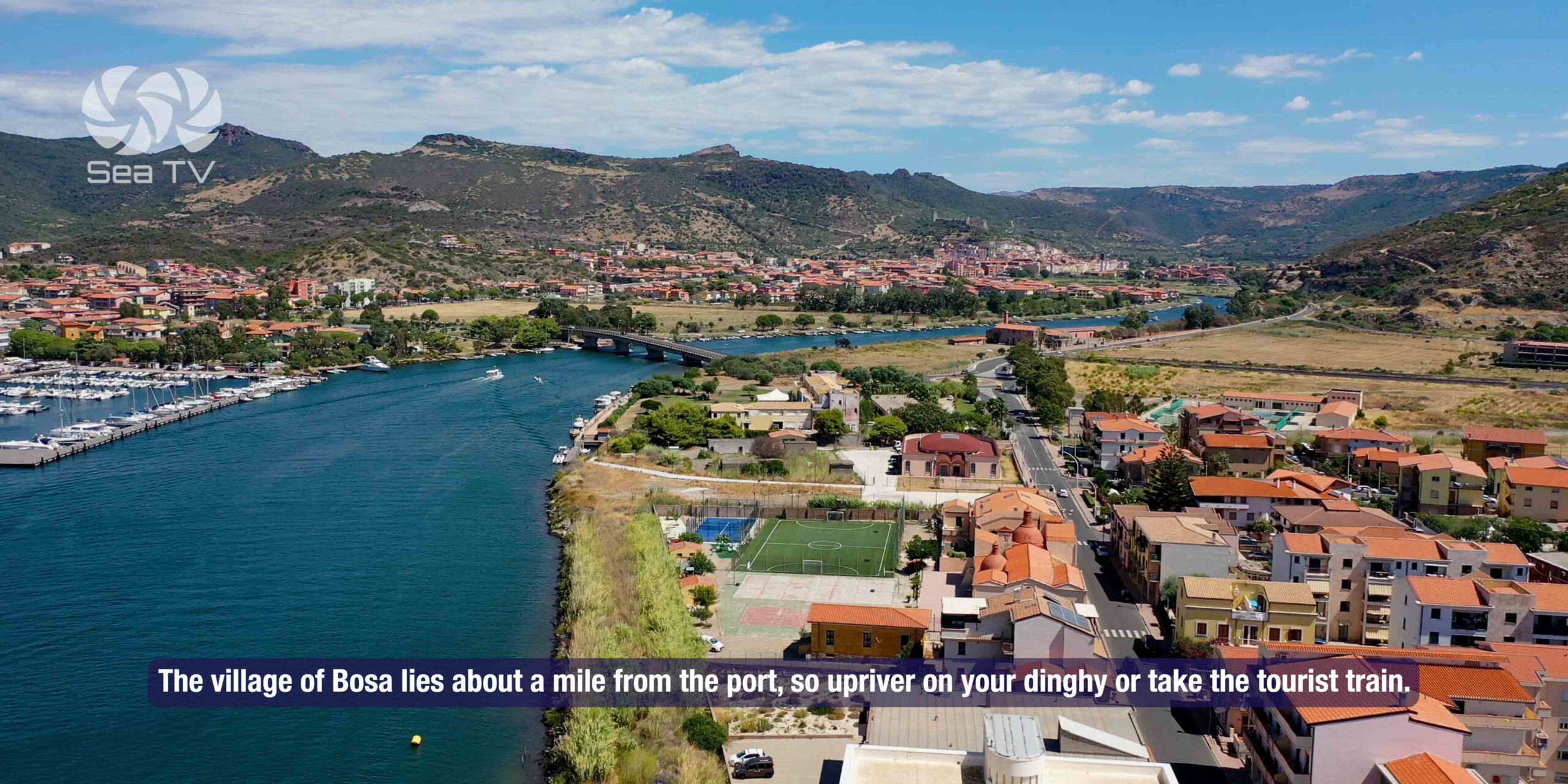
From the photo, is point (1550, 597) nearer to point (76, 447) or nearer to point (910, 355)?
point (76, 447)

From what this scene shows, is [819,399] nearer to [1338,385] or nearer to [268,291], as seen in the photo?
[1338,385]

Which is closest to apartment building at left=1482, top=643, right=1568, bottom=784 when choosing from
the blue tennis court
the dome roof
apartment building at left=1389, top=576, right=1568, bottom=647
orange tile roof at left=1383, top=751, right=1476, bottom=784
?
apartment building at left=1389, top=576, right=1568, bottom=647

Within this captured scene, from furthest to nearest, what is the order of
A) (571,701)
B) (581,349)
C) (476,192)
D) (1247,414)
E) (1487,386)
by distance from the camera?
(476,192), (581,349), (1487,386), (1247,414), (571,701)

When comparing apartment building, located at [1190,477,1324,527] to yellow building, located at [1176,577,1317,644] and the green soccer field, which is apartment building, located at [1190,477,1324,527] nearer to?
the green soccer field

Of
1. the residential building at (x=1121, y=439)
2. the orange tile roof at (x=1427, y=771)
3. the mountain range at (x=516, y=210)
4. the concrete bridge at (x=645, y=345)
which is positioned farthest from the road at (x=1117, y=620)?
the mountain range at (x=516, y=210)

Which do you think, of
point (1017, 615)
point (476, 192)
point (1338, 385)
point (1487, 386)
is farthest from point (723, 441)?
point (476, 192)

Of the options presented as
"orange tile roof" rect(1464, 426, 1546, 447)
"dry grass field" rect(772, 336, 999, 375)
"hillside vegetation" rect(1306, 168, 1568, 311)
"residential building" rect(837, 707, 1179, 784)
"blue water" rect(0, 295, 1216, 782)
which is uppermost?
"hillside vegetation" rect(1306, 168, 1568, 311)

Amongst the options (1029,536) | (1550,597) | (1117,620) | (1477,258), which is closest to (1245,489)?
(1029,536)
